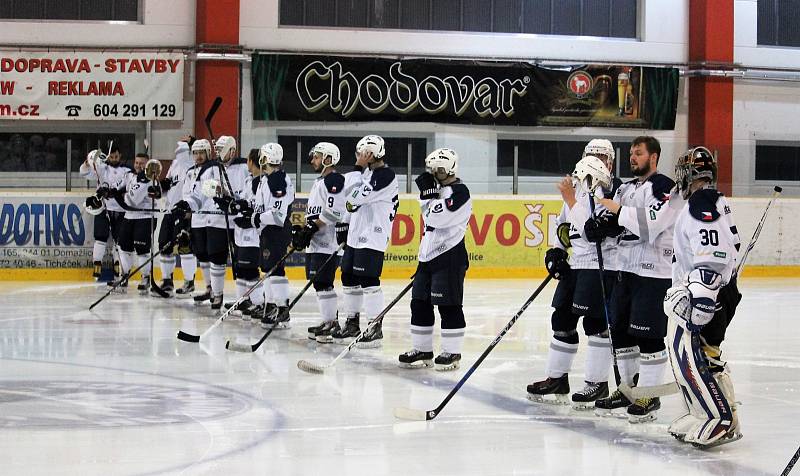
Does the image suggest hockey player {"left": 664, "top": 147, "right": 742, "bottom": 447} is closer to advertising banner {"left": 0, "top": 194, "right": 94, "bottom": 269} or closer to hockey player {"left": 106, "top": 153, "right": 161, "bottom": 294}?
hockey player {"left": 106, "top": 153, "right": 161, "bottom": 294}

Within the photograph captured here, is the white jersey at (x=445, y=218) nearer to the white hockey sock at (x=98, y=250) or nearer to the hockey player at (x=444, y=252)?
the hockey player at (x=444, y=252)

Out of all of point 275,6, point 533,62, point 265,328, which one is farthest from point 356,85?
point 265,328

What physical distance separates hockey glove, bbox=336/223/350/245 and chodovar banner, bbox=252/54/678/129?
27.4 ft

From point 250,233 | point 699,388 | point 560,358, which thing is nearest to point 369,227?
point 250,233

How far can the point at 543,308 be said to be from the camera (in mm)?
11156

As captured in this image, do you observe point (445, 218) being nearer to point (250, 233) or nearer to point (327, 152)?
point (327, 152)

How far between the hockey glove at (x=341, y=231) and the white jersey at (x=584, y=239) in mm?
3057

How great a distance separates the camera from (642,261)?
18.0 feet

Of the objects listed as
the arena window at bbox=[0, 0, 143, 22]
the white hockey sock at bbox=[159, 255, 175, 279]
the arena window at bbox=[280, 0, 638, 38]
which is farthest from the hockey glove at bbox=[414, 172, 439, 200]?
the arena window at bbox=[0, 0, 143, 22]

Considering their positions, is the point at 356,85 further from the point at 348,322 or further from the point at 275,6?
the point at 348,322

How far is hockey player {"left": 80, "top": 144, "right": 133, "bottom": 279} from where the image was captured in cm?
1332

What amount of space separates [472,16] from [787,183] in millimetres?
5631

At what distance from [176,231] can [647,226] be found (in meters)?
7.17

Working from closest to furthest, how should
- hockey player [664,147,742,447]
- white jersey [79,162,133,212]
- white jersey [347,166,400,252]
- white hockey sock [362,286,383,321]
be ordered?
hockey player [664,147,742,447] → white jersey [347,166,400,252] → white hockey sock [362,286,383,321] → white jersey [79,162,133,212]
